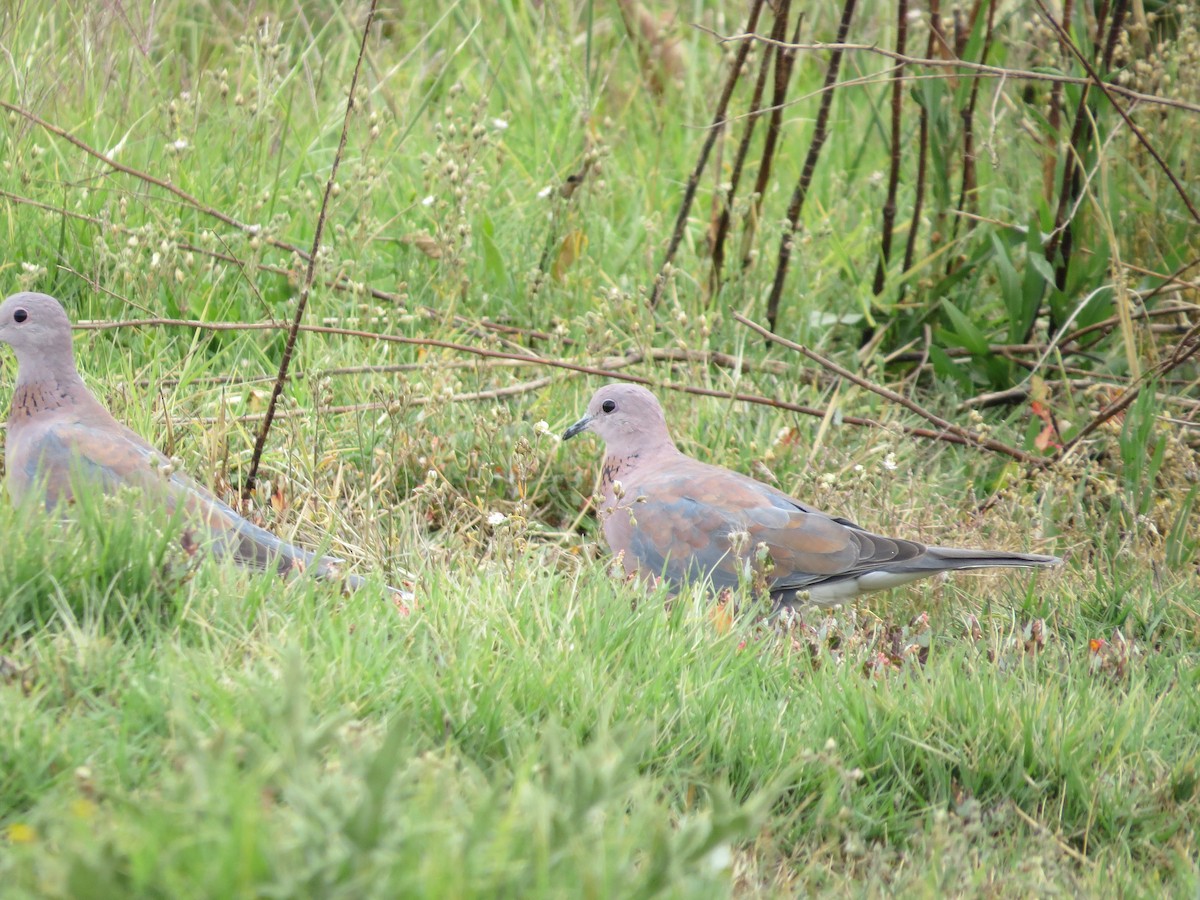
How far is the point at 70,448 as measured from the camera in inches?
150

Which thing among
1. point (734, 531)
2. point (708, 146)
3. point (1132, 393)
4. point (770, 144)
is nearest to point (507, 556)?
point (734, 531)

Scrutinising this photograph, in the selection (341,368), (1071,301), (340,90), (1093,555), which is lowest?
(1093,555)

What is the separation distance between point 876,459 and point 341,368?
194cm

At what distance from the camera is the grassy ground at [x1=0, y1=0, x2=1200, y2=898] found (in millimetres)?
2039

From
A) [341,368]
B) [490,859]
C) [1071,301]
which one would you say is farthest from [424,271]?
[490,859]

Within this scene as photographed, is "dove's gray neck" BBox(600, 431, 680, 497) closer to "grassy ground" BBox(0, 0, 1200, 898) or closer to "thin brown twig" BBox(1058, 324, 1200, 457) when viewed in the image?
"grassy ground" BBox(0, 0, 1200, 898)

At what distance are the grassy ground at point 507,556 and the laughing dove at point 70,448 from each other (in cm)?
28

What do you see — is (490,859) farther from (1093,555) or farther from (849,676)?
(1093,555)

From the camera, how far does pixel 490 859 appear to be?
1.89m

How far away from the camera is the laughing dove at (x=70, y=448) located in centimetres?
366

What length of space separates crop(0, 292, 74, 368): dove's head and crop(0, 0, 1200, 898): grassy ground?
44 cm

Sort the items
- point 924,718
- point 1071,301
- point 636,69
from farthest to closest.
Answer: point 636,69, point 1071,301, point 924,718

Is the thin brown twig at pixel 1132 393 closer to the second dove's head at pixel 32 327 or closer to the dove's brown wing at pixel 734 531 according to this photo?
the dove's brown wing at pixel 734 531

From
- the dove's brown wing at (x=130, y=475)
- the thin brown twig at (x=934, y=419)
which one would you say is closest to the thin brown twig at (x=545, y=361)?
the thin brown twig at (x=934, y=419)
